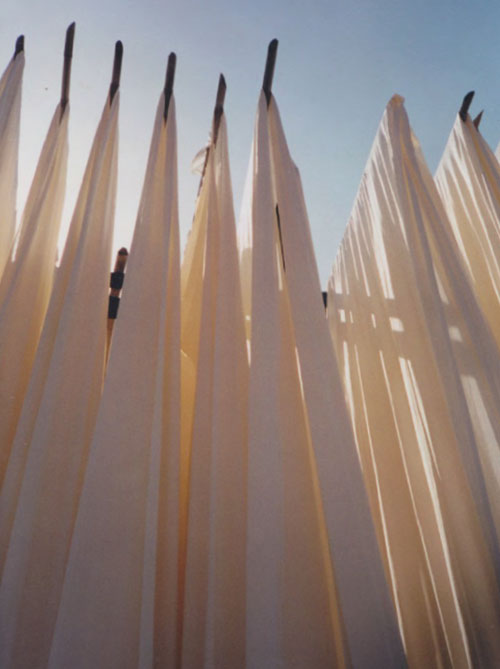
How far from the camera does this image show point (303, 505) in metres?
0.75

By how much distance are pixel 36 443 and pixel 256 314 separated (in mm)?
480

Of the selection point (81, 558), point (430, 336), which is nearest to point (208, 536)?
point (81, 558)

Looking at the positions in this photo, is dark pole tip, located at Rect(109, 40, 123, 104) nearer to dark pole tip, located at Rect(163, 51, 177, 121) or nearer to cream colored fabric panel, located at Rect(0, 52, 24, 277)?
dark pole tip, located at Rect(163, 51, 177, 121)

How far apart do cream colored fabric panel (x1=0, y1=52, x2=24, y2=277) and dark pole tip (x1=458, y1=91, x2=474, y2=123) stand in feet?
4.82

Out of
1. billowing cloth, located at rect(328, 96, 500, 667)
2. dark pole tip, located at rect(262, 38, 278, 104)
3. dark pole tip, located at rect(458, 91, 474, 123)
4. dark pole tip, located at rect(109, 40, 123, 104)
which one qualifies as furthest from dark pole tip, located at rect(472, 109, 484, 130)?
dark pole tip, located at rect(109, 40, 123, 104)

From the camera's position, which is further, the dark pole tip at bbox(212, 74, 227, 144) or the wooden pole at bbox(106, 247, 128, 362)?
the dark pole tip at bbox(212, 74, 227, 144)

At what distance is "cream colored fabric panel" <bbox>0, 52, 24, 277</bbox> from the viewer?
1.18 metres

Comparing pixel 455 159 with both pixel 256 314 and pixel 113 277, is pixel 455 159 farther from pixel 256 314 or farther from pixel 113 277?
pixel 113 277

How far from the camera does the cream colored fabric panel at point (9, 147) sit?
46.4 inches

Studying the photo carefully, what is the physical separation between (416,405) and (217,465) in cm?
47

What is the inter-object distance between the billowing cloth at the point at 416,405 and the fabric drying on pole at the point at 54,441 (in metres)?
0.62

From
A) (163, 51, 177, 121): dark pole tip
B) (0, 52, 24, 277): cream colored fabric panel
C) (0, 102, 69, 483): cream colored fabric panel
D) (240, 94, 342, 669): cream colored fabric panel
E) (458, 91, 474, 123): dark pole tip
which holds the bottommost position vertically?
(240, 94, 342, 669): cream colored fabric panel

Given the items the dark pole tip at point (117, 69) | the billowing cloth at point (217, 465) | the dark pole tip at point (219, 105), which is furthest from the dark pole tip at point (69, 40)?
the billowing cloth at point (217, 465)

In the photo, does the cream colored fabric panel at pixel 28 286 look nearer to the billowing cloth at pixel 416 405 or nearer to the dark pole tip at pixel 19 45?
the dark pole tip at pixel 19 45
